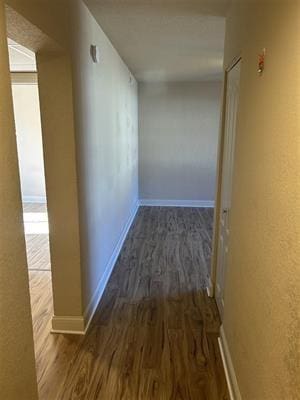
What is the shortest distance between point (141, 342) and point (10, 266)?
5.00 feet

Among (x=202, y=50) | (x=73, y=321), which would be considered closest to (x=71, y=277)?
(x=73, y=321)

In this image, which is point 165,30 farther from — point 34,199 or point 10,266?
point 34,199

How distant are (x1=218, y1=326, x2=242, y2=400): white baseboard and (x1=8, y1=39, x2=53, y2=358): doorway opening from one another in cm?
131

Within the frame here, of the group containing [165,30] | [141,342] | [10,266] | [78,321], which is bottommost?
[141,342]

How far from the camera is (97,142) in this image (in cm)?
273

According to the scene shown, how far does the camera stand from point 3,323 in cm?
110

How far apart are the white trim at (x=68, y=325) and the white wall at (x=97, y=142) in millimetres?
125

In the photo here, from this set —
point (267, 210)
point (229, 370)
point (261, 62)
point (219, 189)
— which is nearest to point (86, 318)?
point (229, 370)

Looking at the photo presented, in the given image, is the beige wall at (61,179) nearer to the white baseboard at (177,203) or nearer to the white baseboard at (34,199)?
the white baseboard at (177,203)

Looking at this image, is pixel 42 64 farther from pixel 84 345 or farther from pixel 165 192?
pixel 165 192

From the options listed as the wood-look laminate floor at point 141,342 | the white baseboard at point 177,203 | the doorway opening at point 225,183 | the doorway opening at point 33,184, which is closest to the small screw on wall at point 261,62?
the doorway opening at point 225,183

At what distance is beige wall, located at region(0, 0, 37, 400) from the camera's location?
1.08 m

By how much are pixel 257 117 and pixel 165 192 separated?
16.4ft

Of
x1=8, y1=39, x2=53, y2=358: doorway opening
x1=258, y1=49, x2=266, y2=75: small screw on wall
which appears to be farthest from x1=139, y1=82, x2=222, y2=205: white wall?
x1=258, y1=49, x2=266, y2=75: small screw on wall
